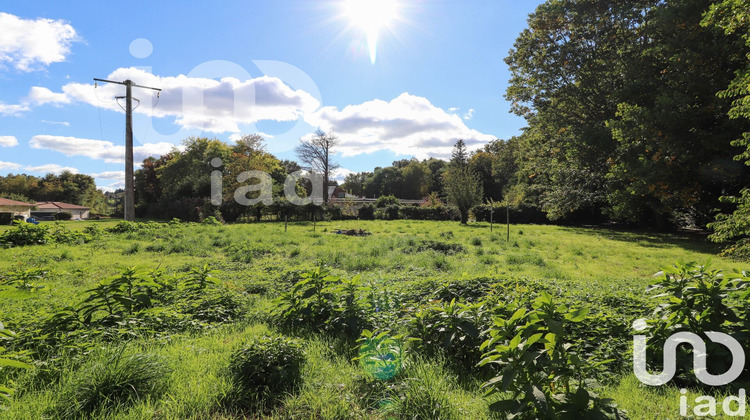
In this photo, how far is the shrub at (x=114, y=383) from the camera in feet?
7.48

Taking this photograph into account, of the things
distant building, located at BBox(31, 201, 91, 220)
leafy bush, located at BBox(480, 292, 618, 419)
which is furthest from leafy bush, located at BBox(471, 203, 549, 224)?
distant building, located at BBox(31, 201, 91, 220)

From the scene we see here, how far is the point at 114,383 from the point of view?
7.96ft

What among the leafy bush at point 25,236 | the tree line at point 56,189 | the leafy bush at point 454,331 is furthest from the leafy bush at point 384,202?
the tree line at point 56,189

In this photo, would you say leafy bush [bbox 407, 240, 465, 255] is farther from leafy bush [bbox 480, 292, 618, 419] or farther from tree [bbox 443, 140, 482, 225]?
tree [bbox 443, 140, 482, 225]

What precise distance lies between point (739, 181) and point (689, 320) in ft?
55.5

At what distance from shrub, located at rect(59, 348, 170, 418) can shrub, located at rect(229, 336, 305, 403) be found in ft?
1.80

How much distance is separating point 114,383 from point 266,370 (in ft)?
3.42

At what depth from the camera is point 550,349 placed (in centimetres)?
202

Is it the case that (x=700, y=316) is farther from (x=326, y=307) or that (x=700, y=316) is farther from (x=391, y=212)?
(x=391, y=212)

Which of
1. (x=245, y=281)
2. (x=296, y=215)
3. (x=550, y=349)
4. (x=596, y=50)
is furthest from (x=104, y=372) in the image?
(x=296, y=215)

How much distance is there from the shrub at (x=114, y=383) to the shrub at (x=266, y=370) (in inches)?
21.6

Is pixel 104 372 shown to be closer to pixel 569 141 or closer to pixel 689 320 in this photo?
pixel 689 320

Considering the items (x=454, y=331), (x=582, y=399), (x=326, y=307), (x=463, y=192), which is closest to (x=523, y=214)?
(x=463, y=192)

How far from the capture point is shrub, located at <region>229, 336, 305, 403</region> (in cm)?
261
